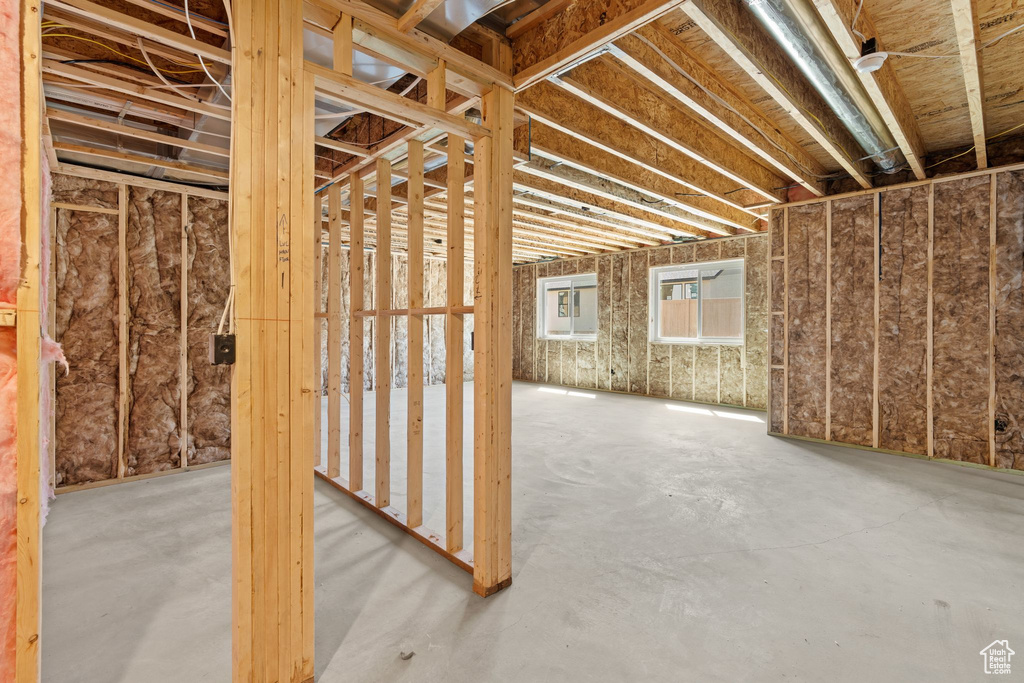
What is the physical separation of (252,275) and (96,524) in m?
2.75

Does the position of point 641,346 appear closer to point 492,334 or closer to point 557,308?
point 557,308

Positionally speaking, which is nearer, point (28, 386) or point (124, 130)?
point (28, 386)

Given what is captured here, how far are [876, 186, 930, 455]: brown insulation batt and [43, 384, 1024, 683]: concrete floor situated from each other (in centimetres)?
70

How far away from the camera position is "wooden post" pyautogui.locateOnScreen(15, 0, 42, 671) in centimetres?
100

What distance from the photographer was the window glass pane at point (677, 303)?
737cm

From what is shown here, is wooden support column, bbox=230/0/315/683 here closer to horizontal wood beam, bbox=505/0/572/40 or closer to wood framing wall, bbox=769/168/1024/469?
horizontal wood beam, bbox=505/0/572/40

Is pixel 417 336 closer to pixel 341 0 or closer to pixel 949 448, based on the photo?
pixel 341 0

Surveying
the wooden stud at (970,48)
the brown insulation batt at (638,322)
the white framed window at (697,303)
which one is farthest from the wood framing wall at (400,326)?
the wooden stud at (970,48)

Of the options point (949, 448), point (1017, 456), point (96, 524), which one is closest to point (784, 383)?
point (949, 448)

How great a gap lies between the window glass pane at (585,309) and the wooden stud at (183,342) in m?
6.84

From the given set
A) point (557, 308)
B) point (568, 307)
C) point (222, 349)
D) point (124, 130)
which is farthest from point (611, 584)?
point (557, 308)

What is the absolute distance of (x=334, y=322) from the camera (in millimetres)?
3439

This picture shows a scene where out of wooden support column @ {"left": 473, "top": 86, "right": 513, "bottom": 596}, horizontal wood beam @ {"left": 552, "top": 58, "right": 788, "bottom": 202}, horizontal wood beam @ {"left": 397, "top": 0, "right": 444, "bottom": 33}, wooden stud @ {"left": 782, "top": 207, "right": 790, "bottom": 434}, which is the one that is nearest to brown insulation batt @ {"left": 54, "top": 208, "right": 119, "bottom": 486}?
horizontal wood beam @ {"left": 397, "top": 0, "right": 444, "bottom": 33}

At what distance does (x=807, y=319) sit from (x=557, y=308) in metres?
5.29
